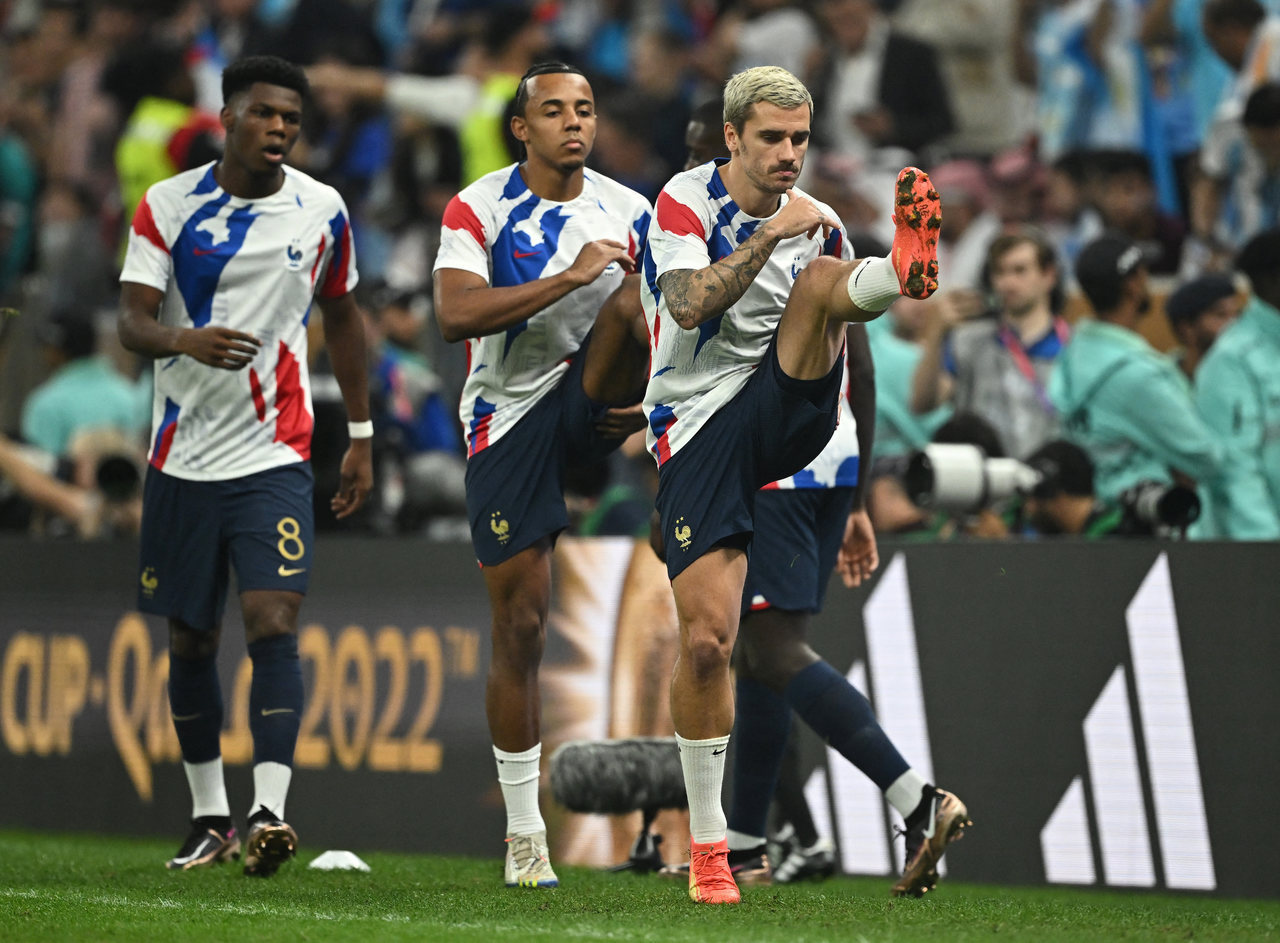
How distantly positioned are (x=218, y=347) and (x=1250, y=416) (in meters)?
4.43

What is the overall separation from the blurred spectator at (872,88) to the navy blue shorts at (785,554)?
6091 millimetres

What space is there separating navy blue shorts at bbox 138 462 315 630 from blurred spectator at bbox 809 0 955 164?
6247mm

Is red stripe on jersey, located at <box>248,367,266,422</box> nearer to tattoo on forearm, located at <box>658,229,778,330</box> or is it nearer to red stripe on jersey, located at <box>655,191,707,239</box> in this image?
red stripe on jersey, located at <box>655,191,707,239</box>

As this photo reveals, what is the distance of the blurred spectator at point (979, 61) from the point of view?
1233 cm

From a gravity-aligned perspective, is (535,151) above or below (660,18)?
below

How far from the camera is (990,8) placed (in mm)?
12367

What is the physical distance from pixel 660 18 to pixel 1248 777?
29.2 ft

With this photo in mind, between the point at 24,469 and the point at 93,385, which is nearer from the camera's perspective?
the point at 24,469

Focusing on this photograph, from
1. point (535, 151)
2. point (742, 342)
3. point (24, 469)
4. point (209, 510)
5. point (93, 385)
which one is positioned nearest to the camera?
point (742, 342)

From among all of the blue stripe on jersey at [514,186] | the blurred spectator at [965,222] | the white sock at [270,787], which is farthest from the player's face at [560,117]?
the blurred spectator at [965,222]

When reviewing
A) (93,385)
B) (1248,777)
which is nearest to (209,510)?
(1248,777)

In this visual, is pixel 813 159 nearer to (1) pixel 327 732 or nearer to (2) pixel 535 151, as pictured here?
(1) pixel 327 732

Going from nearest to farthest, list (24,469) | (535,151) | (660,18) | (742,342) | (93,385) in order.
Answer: (742,342) → (535,151) → (24,469) → (93,385) → (660,18)

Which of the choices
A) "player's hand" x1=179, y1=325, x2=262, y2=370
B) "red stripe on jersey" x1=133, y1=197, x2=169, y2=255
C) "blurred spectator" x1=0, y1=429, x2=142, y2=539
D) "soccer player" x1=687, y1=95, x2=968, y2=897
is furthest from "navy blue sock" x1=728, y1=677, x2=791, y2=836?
"blurred spectator" x1=0, y1=429, x2=142, y2=539
